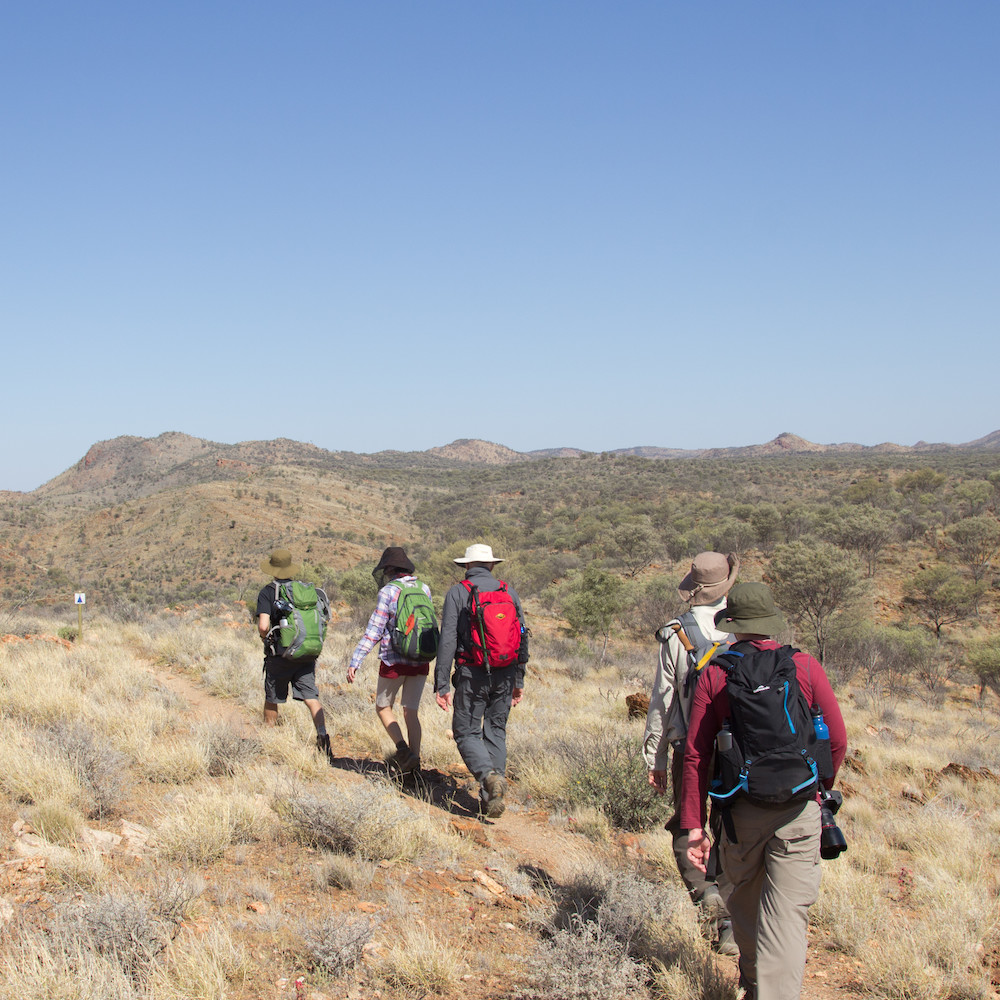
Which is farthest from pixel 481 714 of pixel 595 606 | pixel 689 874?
pixel 595 606

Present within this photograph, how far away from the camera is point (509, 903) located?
361 cm

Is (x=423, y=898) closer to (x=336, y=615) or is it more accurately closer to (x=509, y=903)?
(x=509, y=903)

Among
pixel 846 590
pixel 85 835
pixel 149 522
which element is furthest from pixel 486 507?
pixel 85 835

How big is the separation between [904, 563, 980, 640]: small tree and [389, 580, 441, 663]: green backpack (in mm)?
24676

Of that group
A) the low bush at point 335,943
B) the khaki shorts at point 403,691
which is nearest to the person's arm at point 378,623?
the khaki shorts at point 403,691

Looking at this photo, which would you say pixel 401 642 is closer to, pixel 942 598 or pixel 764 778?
pixel 764 778

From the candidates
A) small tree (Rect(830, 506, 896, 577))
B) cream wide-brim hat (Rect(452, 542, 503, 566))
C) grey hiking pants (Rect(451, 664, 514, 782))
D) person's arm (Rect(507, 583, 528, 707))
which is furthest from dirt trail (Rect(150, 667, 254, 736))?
Result: small tree (Rect(830, 506, 896, 577))

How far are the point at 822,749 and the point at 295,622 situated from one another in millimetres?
4180

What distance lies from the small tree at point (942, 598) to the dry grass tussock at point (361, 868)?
20296mm

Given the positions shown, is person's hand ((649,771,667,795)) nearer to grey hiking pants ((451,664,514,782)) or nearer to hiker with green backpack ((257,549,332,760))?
grey hiking pants ((451,664,514,782))

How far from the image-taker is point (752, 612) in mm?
2625

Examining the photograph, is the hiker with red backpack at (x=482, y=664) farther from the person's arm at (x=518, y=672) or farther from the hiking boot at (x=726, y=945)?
the hiking boot at (x=726, y=945)

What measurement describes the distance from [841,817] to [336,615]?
587 inches

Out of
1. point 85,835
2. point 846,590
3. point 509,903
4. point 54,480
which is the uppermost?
point 54,480
